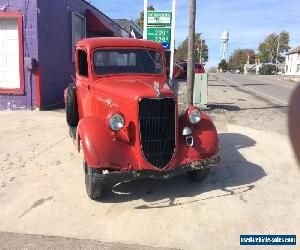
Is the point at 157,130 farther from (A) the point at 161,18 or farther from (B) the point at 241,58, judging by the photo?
(B) the point at 241,58

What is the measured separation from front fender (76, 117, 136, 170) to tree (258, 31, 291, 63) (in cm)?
10899

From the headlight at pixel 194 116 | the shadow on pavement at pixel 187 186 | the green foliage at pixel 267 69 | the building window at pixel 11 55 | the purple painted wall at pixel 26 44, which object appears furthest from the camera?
the green foliage at pixel 267 69

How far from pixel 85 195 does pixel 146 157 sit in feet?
3.49

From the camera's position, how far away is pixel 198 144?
5.85 meters

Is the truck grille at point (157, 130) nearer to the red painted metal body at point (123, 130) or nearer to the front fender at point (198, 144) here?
the red painted metal body at point (123, 130)

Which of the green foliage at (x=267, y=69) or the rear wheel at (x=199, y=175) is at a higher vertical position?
the rear wheel at (x=199, y=175)

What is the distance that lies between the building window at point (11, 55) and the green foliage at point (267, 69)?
93.0 meters

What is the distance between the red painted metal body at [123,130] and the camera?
528 cm

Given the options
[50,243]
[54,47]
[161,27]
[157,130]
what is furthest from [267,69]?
[50,243]

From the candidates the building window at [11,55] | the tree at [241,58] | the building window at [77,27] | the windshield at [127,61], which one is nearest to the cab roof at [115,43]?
the windshield at [127,61]

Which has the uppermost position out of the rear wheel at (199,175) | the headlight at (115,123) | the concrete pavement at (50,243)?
Answer: the headlight at (115,123)

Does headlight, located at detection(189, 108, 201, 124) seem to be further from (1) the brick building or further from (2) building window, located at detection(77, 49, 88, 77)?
(1) the brick building

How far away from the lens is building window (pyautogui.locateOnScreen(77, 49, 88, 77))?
694cm

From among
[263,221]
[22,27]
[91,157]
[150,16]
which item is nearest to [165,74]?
[91,157]
